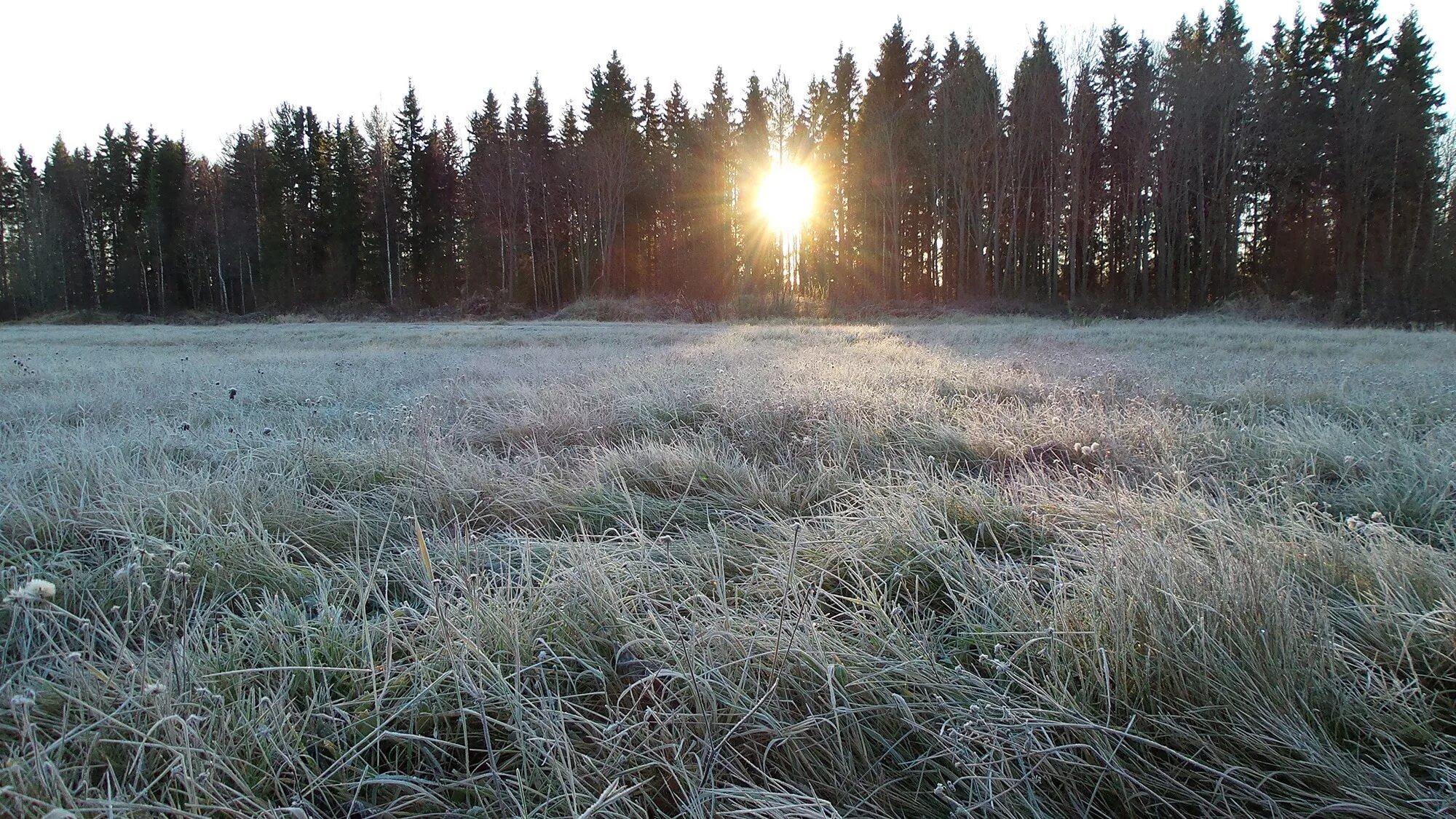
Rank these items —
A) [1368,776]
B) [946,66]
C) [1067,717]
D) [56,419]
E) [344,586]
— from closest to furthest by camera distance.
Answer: [1368,776], [1067,717], [344,586], [56,419], [946,66]

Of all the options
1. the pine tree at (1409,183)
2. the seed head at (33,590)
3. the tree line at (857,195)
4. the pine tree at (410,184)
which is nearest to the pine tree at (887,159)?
the tree line at (857,195)

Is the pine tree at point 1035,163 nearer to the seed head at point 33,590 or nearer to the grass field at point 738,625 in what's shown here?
the grass field at point 738,625

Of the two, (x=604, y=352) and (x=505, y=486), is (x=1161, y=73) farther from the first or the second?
(x=505, y=486)

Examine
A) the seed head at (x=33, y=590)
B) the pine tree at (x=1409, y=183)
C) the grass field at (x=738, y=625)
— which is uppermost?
the pine tree at (x=1409, y=183)

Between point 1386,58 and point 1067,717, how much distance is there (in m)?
38.8

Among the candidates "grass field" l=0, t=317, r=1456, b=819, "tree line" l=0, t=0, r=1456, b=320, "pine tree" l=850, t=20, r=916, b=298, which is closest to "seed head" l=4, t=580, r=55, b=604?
"grass field" l=0, t=317, r=1456, b=819

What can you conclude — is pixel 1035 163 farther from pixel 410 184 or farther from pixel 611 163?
pixel 410 184

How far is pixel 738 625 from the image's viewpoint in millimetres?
1391

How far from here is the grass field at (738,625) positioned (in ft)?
3.36

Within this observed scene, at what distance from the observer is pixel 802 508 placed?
243 cm

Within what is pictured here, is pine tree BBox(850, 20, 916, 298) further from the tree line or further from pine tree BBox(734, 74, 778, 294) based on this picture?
pine tree BBox(734, 74, 778, 294)

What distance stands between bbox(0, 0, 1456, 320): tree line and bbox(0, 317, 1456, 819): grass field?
78.6ft

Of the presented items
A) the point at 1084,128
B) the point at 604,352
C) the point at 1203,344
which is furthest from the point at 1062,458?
the point at 1084,128

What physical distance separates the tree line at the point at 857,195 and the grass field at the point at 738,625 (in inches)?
943
